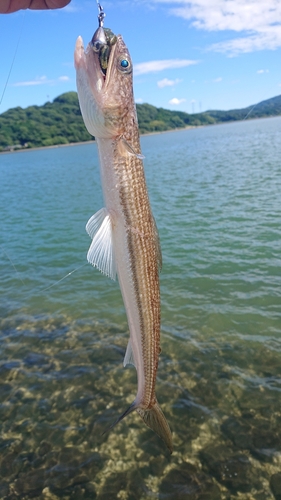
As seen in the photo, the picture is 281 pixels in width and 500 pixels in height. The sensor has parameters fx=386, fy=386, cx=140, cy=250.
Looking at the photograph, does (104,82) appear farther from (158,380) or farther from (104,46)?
(158,380)

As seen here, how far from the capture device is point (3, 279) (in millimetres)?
17156

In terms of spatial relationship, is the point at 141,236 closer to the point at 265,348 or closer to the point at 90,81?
the point at 90,81

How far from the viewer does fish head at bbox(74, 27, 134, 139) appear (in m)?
3.19

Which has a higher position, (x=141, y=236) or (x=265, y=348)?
(x=141, y=236)

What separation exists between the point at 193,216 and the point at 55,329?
14693 mm

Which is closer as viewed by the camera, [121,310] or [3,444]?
[3,444]

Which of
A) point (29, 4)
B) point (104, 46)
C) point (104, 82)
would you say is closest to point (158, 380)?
point (104, 82)

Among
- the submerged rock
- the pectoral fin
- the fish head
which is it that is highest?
the fish head

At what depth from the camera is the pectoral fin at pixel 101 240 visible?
3531 millimetres

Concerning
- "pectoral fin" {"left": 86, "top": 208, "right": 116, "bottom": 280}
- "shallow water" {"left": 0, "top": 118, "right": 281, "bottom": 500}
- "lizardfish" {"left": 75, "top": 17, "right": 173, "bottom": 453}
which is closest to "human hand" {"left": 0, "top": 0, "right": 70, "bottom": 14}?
"lizardfish" {"left": 75, "top": 17, "right": 173, "bottom": 453}

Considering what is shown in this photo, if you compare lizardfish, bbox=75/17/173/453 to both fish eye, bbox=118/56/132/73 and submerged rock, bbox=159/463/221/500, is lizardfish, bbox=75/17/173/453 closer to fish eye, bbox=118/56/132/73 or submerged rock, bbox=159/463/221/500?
fish eye, bbox=118/56/132/73

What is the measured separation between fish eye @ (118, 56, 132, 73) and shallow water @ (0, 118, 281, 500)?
20.4 feet

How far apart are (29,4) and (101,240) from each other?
263cm

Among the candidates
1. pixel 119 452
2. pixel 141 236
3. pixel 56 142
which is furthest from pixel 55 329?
pixel 56 142
